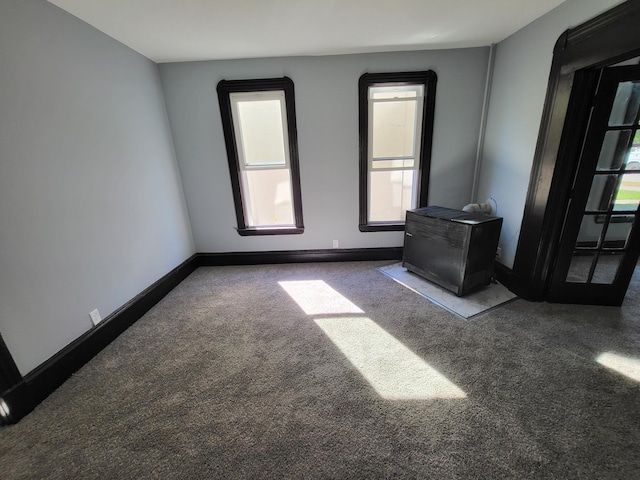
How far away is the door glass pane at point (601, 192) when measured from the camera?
6.77 feet

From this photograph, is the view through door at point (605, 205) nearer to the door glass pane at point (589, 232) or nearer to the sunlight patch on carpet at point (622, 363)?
the door glass pane at point (589, 232)

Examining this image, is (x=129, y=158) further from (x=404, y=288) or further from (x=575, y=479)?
(x=575, y=479)

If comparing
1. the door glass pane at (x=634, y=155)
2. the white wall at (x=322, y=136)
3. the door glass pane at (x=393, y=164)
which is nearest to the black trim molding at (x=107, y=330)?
the white wall at (x=322, y=136)

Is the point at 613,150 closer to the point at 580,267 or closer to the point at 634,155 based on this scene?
Answer: the point at 634,155

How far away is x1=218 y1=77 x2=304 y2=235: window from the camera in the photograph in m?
2.94

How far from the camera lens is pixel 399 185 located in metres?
3.29

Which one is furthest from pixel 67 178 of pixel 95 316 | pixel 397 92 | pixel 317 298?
pixel 397 92

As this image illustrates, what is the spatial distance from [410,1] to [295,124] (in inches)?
59.0

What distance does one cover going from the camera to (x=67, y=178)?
186 centimetres

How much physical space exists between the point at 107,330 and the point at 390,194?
122 inches

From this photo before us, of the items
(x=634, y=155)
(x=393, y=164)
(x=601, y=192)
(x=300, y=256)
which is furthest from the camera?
(x=300, y=256)

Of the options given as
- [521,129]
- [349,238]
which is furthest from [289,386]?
[521,129]

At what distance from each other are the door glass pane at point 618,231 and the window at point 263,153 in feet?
9.26

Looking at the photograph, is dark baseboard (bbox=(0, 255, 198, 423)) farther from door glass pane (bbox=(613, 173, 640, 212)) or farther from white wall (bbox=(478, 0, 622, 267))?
door glass pane (bbox=(613, 173, 640, 212))
